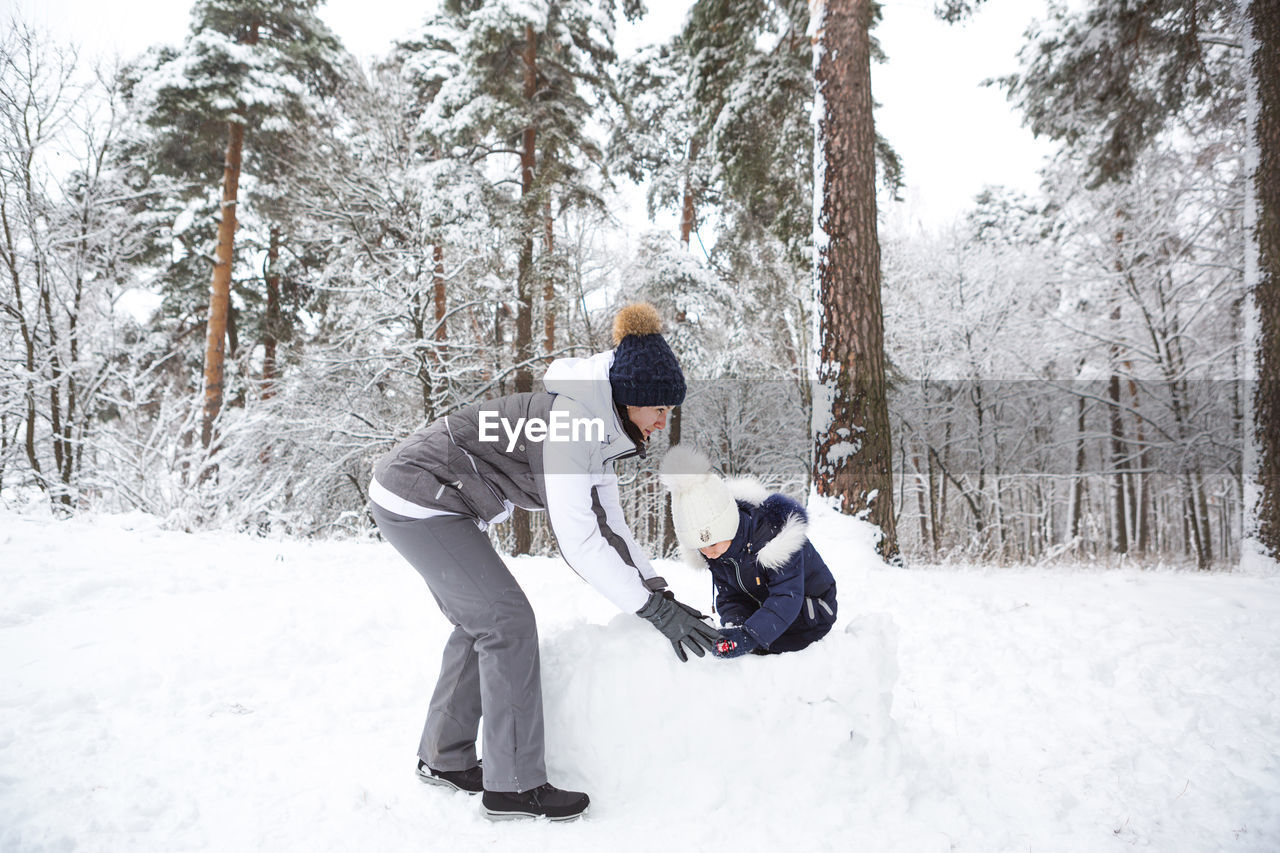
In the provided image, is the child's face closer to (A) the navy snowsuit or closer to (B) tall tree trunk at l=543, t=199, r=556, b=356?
(A) the navy snowsuit

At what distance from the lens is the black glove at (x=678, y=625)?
1.98 m

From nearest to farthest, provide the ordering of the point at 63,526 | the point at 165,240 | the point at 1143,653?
the point at 1143,653 < the point at 63,526 < the point at 165,240

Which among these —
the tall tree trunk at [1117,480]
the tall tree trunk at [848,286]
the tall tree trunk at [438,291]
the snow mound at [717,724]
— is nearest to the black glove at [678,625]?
the snow mound at [717,724]

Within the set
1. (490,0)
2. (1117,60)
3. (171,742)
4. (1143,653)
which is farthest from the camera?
(490,0)

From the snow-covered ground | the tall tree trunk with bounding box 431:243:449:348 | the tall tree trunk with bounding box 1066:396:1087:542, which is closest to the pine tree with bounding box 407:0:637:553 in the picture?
the tall tree trunk with bounding box 431:243:449:348

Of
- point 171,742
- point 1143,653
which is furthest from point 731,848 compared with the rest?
point 1143,653

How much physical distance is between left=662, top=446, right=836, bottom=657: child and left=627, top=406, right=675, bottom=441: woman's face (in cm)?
28

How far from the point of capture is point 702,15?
7668 millimetres

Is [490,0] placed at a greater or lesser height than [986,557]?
greater

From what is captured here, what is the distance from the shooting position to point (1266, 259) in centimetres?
559

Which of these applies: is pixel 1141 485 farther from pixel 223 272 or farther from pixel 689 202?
pixel 223 272

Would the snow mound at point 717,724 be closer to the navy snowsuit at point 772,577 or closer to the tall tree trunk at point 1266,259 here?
the navy snowsuit at point 772,577

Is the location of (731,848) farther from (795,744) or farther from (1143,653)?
(1143,653)

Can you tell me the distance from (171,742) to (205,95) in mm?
12489
